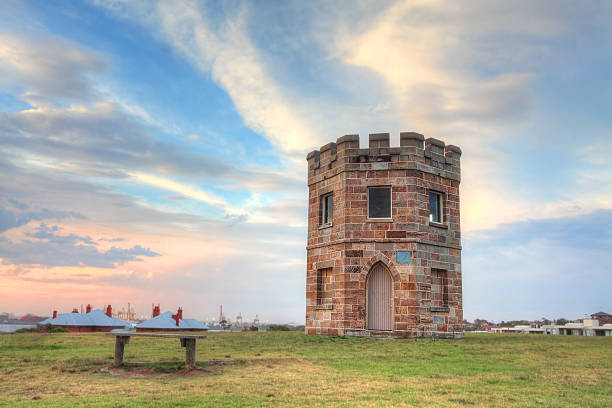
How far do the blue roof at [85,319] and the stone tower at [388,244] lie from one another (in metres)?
33.5

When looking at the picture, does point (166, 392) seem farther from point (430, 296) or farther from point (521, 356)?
point (430, 296)

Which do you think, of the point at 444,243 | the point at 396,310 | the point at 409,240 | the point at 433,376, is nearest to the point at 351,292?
the point at 396,310

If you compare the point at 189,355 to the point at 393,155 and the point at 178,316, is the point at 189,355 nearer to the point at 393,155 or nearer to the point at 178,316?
the point at 393,155

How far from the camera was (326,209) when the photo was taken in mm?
22469

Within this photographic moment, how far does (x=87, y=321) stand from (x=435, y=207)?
39.1 m

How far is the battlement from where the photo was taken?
67.1 ft

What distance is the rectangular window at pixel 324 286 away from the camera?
21.0 metres

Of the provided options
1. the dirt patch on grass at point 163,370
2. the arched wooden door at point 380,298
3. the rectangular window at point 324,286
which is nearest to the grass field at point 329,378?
the dirt patch on grass at point 163,370

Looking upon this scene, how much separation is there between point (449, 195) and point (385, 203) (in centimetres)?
A: 326

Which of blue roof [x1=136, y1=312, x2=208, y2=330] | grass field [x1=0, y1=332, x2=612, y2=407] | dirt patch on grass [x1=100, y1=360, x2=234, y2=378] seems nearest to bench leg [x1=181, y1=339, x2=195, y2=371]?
dirt patch on grass [x1=100, y1=360, x2=234, y2=378]

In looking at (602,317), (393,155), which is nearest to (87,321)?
(393,155)

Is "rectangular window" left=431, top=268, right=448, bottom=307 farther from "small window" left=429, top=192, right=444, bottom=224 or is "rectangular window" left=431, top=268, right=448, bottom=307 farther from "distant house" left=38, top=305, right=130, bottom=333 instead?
"distant house" left=38, top=305, right=130, bottom=333

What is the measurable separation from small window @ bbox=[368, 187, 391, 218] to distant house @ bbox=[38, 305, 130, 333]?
3665 centimetres

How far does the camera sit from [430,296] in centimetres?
1969
